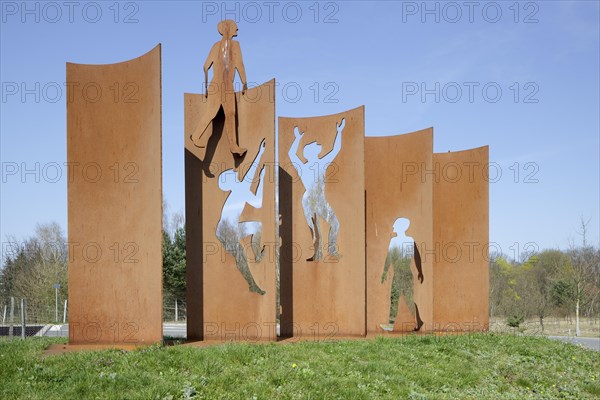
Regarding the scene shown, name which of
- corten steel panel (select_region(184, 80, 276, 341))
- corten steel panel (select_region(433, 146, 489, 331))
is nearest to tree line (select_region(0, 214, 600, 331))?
corten steel panel (select_region(433, 146, 489, 331))

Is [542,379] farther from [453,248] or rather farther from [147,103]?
[147,103]

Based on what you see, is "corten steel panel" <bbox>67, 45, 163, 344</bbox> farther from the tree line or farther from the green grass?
the tree line

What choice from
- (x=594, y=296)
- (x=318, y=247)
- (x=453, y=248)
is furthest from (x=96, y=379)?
(x=594, y=296)

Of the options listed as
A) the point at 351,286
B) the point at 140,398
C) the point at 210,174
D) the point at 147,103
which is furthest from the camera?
the point at 351,286

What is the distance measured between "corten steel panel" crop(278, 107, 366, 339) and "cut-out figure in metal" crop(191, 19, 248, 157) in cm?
171

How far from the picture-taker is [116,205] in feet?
29.2

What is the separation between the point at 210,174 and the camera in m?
9.98

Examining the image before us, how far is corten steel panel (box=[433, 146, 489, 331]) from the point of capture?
12.6 metres

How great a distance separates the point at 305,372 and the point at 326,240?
4264 millimetres

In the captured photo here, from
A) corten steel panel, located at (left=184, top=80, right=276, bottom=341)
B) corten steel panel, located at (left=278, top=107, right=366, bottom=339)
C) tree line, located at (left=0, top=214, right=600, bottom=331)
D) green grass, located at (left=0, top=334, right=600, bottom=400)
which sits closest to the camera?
green grass, located at (left=0, top=334, right=600, bottom=400)

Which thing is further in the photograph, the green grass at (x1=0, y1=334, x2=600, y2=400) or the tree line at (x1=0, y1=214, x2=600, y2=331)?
the tree line at (x1=0, y1=214, x2=600, y2=331)

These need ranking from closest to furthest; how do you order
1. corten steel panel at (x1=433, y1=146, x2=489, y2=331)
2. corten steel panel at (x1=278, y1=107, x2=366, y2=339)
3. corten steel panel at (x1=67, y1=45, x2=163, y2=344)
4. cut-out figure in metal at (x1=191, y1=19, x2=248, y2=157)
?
corten steel panel at (x1=67, y1=45, x2=163, y2=344), cut-out figure in metal at (x1=191, y1=19, x2=248, y2=157), corten steel panel at (x1=278, y1=107, x2=366, y2=339), corten steel panel at (x1=433, y1=146, x2=489, y2=331)

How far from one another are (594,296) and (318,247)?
23608 millimetres

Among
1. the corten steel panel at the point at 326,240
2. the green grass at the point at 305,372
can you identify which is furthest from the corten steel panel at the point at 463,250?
the green grass at the point at 305,372
